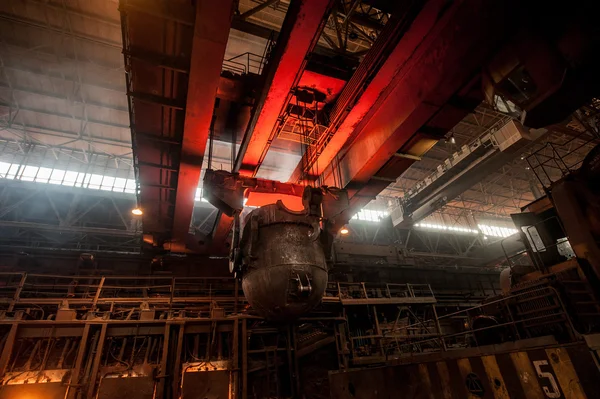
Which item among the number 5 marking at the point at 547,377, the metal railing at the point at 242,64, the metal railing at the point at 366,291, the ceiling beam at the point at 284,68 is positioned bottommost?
the number 5 marking at the point at 547,377

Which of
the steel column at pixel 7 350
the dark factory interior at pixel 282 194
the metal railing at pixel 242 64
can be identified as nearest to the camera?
the dark factory interior at pixel 282 194

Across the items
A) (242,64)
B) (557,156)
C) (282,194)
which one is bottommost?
(282,194)

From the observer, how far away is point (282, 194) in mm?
5691

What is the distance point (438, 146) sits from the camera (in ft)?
59.6

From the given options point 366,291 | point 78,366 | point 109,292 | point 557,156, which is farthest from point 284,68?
point 557,156

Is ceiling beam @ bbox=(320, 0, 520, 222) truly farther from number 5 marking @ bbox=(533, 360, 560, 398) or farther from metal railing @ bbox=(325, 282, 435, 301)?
metal railing @ bbox=(325, 282, 435, 301)

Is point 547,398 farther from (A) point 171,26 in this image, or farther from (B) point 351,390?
(A) point 171,26

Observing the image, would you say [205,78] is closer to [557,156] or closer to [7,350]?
[7,350]

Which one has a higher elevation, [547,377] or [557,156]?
[557,156]

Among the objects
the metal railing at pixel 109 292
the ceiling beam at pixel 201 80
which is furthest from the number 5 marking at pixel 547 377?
the metal railing at pixel 109 292

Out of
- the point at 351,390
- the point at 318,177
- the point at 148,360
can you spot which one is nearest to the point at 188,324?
the point at 148,360

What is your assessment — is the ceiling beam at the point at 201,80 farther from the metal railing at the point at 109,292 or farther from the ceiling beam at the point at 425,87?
the metal railing at the point at 109,292

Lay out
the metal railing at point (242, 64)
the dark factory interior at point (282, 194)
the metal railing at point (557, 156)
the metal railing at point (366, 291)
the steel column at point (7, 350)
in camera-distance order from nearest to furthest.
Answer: the dark factory interior at point (282, 194), the metal railing at point (242, 64), the steel column at point (7, 350), the metal railing at point (557, 156), the metal railing at point (366, 291)

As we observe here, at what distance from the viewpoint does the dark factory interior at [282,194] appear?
3.57 m
